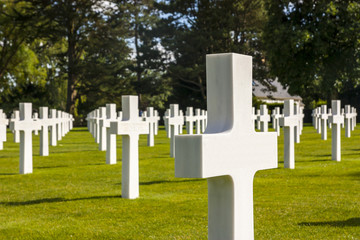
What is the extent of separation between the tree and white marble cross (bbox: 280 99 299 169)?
13484mm

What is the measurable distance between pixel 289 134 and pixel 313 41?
1466cm

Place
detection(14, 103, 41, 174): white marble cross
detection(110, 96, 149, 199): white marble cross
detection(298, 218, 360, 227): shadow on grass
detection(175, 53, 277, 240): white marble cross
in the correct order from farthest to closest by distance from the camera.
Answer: detection(14, 103, 41, 174): white marble cross
detection(110, 96, 149, 199): white marble cross
detection(298, 218, 360, 227): shadow on grass
detection(175, 53, 277, 240): white marble cross

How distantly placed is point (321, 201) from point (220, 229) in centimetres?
462

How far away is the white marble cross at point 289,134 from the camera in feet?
35.4

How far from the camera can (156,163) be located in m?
12.5

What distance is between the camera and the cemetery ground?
5.54 m

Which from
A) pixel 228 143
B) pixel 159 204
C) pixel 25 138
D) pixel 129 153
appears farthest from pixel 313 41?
pixel 228 143

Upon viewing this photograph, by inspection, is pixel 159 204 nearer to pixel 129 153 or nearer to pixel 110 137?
pixel 129 153

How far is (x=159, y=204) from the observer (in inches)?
278

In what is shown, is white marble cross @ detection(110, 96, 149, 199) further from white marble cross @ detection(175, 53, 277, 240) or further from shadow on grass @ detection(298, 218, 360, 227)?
white marble cross @ detection(175, 53, 277, 240)

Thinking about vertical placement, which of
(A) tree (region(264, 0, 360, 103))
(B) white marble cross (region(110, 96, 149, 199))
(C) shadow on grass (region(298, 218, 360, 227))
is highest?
(A) tree (region(264, 0, 360, 103))

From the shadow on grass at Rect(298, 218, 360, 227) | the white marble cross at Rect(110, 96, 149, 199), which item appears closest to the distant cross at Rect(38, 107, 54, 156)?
the white marble cross at Rect(110, 96, 149, 199)

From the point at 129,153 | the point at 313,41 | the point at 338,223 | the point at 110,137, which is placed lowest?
the point at 338,223

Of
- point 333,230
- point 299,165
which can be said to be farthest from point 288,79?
point 333,230
